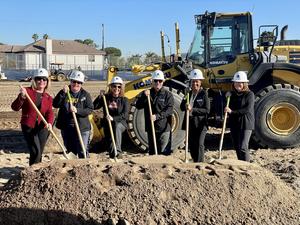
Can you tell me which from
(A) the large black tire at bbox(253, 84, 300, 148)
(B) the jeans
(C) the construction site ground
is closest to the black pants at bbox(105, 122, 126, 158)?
(B) the jeans

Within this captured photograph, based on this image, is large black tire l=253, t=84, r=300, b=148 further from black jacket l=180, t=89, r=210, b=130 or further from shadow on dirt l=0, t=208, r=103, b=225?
shadow on dirt l=0, t=208, r=103, b=225

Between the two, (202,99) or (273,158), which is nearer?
(202,99)

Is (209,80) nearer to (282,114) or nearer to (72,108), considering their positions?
(282,114)

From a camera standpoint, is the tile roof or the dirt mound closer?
the dirt mound

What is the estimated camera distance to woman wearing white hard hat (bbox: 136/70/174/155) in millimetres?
7309

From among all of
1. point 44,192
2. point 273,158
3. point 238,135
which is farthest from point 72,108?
point 273,158

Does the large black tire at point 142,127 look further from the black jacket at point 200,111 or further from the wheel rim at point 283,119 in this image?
the black jacket at point 200,111

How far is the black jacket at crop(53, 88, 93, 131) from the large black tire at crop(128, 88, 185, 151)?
2292 mm

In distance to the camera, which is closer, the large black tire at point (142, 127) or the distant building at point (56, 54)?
the large black tire at point (142, 127)

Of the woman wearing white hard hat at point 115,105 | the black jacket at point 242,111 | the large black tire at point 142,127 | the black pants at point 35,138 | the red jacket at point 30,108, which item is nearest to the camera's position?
the red jacket at point 30,108

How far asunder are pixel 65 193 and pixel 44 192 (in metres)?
0.24

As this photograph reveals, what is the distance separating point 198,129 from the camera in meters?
7.23

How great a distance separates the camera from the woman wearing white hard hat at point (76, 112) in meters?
7.12

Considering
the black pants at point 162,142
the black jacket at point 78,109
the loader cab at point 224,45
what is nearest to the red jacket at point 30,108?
the black jacket at point 78,109
